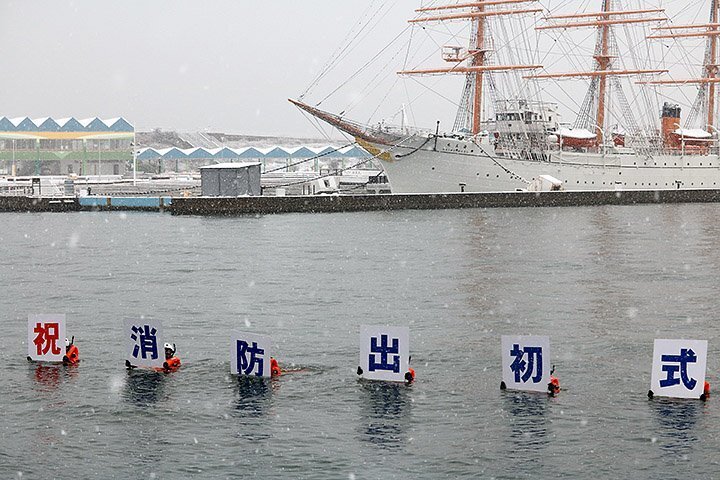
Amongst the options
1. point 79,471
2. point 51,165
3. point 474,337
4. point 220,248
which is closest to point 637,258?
point 220,248

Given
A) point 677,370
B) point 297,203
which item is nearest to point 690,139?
point 297,203

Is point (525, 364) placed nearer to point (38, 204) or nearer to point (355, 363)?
point (355, 363)

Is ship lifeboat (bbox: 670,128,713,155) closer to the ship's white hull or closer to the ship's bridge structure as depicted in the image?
the ship's white hull

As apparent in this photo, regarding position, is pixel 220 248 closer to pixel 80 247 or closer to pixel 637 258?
pixel 80 247

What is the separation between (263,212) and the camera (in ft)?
279

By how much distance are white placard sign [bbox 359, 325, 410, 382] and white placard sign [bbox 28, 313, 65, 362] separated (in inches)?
276

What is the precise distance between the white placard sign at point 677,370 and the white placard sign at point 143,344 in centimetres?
1019

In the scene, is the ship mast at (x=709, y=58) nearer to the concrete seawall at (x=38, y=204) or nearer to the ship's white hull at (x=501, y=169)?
the ship's white hull at (x=501, y=169)

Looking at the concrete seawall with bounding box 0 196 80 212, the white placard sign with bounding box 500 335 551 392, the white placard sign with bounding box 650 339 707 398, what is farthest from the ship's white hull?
the white placard sign with bounding box 650 339 707 398

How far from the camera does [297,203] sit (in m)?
87.8

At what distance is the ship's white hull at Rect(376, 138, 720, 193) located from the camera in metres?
101

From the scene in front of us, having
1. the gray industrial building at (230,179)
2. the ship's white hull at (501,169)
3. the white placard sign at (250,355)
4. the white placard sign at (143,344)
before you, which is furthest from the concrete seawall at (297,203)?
the white placard sign at (250,355)

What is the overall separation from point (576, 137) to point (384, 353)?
293ft

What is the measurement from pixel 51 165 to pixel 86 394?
5794 inches
